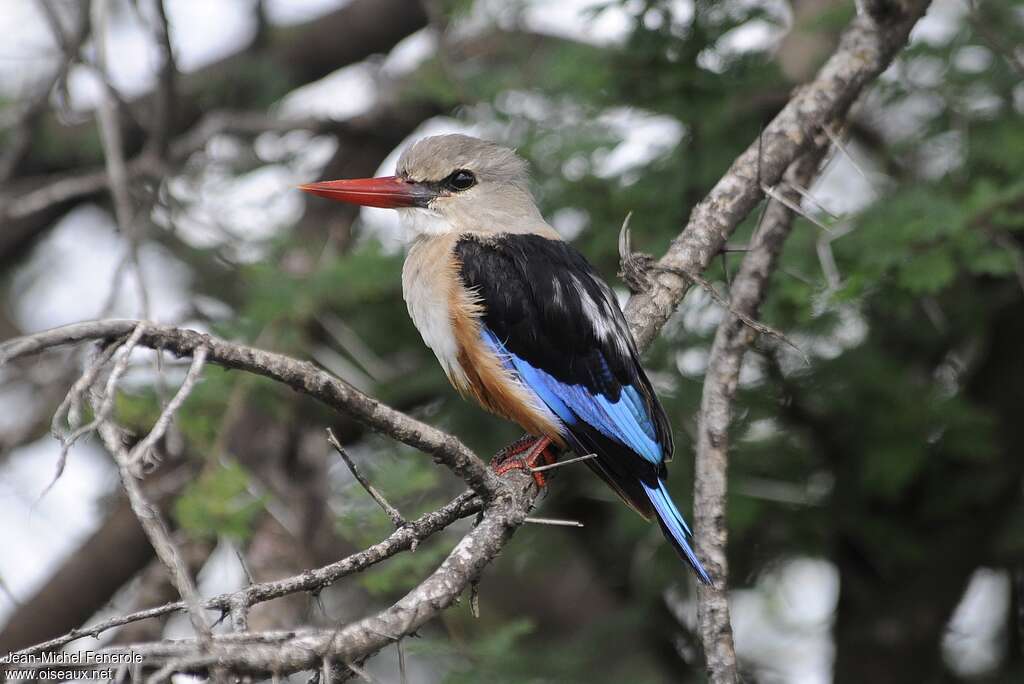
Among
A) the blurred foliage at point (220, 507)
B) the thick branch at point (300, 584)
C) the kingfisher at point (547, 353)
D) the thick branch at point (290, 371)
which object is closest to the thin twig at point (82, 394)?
the thick branch at point (290, 371)

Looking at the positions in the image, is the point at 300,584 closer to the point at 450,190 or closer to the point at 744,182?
the point at 744,182

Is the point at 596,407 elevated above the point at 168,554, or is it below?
below

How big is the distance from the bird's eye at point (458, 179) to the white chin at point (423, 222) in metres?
0.10

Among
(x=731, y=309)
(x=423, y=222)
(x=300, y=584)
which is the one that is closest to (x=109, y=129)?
(x=423, y=222)

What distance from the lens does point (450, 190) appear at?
11.0ft

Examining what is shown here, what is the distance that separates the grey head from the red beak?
0.04ft

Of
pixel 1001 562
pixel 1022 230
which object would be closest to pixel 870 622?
pixel 1001 562

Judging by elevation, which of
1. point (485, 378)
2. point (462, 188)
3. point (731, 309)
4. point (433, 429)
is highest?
point (433, 429)

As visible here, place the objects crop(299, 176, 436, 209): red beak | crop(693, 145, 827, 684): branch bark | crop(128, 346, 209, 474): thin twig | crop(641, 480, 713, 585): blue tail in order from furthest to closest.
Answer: crop(299, 176, 436, 209): red beak → crop(641, 480, 713, 585): blue tail → crop(693, 145, 827, 684): branch bark → crop(128, 346, 209, 474): thin twig

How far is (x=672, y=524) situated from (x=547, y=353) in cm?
55

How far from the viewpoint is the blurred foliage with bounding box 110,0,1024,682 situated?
3342 mm

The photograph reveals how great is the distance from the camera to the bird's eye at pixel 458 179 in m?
3.34

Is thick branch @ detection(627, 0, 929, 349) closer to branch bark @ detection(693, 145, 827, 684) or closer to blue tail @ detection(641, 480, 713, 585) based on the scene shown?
branch bark @ detection(693, 145, 827, 684)

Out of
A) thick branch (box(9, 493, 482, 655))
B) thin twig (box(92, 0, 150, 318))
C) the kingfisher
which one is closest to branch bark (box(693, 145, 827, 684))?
the kingfisher
